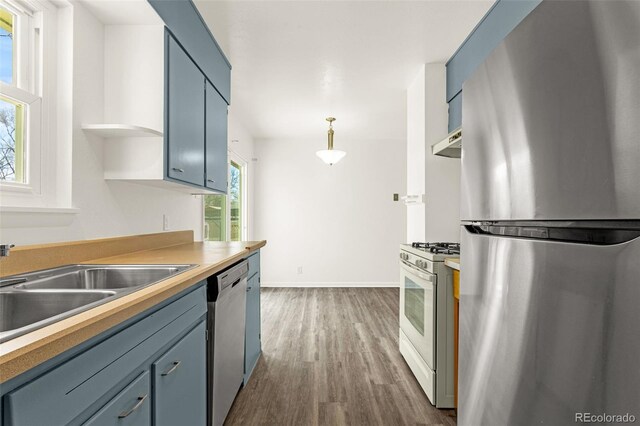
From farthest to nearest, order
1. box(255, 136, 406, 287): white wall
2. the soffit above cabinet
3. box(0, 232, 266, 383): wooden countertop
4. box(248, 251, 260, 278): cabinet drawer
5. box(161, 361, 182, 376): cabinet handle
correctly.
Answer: box(255, 136, 406, 287): white wall, box(248, 251, 260, 278): cabinet drawer, the soffit above cabinet, box(161, 361, 182, 376): cabinet handle, box(0, 232, 266, 383): wooden countertop

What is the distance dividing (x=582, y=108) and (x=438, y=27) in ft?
6.64

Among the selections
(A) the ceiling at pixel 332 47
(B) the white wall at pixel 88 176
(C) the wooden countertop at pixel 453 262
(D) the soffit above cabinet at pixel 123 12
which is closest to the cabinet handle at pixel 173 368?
(B) the white wall at pixel 88 176

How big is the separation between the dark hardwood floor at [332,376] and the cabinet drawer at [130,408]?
3.50ft

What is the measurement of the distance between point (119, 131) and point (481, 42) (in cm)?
227

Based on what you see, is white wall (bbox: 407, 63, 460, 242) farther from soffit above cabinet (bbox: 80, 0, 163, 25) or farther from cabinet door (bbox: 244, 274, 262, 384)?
soffit above cabinet (bbox: 80, 0, 163, 25)

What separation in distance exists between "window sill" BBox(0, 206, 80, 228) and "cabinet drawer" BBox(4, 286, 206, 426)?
673 mm

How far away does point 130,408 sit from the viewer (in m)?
0.92

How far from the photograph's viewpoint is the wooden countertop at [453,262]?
1.83m

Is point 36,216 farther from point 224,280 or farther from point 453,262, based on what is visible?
point 453,262

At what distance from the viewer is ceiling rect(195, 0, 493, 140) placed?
7.00 feet

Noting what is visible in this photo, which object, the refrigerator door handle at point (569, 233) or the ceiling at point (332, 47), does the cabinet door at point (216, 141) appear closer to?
the ceiling at point (332, 47)

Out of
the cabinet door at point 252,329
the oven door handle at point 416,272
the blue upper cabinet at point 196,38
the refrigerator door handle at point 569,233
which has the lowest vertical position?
the cabinet door at point 252,329

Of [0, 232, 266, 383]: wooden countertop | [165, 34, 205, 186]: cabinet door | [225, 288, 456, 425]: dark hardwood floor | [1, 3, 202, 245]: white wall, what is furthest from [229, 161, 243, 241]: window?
[0, 232, 266, 383]: wooden countertop

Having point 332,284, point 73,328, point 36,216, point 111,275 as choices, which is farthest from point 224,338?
point 332,284
